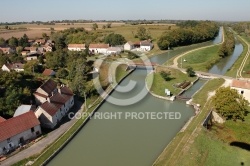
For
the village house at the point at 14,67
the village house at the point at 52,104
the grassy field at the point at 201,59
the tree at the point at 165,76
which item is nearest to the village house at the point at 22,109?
the village house at the point at 52,104

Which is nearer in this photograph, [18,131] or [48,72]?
[18,131]

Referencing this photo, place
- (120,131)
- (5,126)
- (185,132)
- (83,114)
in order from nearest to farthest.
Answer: (5,126)
(185,132)
(120,131)
(83,114)

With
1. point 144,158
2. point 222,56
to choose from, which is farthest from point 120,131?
point 222,56

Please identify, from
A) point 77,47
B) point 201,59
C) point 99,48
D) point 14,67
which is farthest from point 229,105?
point 77,47

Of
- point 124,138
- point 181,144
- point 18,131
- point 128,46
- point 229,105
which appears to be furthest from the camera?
point 128,46

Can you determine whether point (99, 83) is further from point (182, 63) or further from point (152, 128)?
point (182, 63)

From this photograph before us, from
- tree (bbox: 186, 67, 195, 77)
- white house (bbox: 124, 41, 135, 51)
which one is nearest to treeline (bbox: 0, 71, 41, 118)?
tree (bbox: 186, 67, 195, 77)

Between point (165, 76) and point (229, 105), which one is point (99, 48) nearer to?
point (165, 76)
